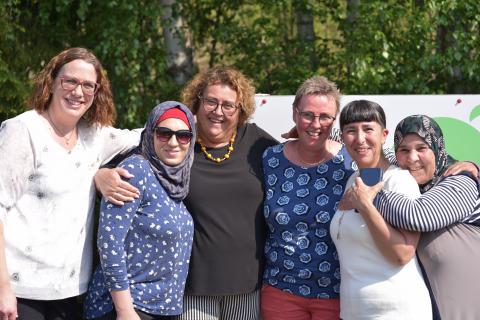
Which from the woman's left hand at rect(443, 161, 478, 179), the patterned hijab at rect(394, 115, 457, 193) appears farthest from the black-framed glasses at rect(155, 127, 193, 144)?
the woman's left hand at rect(443, 161, 478, 179)

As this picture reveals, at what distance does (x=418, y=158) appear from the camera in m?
3.46

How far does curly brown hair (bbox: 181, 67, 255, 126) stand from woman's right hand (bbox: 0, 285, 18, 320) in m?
1.32

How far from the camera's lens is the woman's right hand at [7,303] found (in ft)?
10.6

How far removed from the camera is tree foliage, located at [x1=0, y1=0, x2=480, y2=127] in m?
6.23

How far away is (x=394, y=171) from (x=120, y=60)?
11.0ft

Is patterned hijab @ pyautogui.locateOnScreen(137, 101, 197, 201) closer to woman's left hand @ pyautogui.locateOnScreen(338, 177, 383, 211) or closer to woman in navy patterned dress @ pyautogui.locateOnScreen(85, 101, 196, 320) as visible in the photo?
woman in navy patterned dress @ pyautogui.locateOnScreen(85, 101, 196, 320)

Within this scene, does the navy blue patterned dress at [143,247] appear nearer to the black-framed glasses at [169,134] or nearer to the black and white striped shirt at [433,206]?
the black-framed glasses at [169,134]

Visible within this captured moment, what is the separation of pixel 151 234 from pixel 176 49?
142 inches

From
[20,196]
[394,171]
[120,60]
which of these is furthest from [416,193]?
[120,60]

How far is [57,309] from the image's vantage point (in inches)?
139

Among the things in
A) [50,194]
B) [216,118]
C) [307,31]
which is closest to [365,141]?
[216,118]

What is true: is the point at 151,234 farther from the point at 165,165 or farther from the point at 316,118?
the point at 316,118

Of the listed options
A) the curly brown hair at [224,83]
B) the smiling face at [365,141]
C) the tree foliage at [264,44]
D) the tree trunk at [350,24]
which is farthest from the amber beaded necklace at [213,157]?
the tree trunk at [350,24]

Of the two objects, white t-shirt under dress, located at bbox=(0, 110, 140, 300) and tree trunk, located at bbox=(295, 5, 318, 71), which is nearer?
white t-shirt under dress, located at bbox=(0, 110, 140, 300)
